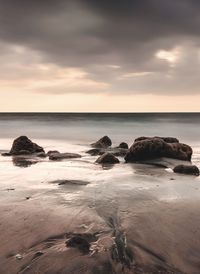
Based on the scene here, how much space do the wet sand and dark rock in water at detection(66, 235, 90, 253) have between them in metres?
0.05

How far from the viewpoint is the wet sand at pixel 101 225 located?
420 cm

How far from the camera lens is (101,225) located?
5.44 meters

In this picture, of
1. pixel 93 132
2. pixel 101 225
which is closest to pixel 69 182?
pixel 101 225

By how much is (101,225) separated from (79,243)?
86 cm

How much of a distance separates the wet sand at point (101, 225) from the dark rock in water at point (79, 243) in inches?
2.2

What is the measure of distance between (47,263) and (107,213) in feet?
6.88

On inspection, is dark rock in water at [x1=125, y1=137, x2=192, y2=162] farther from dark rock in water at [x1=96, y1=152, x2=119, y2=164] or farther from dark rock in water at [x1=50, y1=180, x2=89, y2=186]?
dark rock in water at [x1=50, y1=180, x2=89, y2=186]

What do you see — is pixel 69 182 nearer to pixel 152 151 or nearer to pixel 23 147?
pixel 152 151

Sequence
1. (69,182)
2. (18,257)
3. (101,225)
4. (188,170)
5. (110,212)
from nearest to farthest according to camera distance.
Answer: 1. (18,257)
2. (101,225)
3. (110,212)
4. (69,182)
5. (188,170)

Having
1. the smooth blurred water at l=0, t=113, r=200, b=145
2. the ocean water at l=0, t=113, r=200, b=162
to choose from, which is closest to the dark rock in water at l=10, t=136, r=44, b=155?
the ocean water at l=0, t=113, r=200, b=162

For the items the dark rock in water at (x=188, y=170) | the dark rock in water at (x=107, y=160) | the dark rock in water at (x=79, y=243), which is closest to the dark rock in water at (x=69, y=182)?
the dark rock in water at (x=188, y=170)

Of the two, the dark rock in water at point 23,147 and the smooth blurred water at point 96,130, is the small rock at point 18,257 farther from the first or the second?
A: the smooth blurred water at point 96,130

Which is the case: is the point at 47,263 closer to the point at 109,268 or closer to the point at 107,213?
the point at 109,268

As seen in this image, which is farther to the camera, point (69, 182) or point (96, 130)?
point (96, 130)
